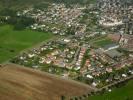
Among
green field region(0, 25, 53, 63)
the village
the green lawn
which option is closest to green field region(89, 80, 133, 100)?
the village

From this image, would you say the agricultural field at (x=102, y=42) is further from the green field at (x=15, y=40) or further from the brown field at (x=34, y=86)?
the brown field at (x=34, y=86)

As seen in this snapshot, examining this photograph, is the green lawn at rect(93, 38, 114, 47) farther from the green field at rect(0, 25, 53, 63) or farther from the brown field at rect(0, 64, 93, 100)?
the brown field at rect(0, 64, 93, 100)

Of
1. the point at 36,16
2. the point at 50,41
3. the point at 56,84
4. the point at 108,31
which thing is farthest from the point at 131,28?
the point at 56,84

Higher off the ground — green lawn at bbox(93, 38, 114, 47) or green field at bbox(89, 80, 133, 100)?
green lawn at bbox(93, 38, 114, 47)

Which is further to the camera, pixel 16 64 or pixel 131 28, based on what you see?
pixel 131 28

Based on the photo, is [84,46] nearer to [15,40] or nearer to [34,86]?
[15,40]

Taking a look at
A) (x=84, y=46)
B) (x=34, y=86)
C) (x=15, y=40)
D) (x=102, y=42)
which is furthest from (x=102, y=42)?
(x=34, y=86)

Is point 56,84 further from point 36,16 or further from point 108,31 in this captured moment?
point 36,16
